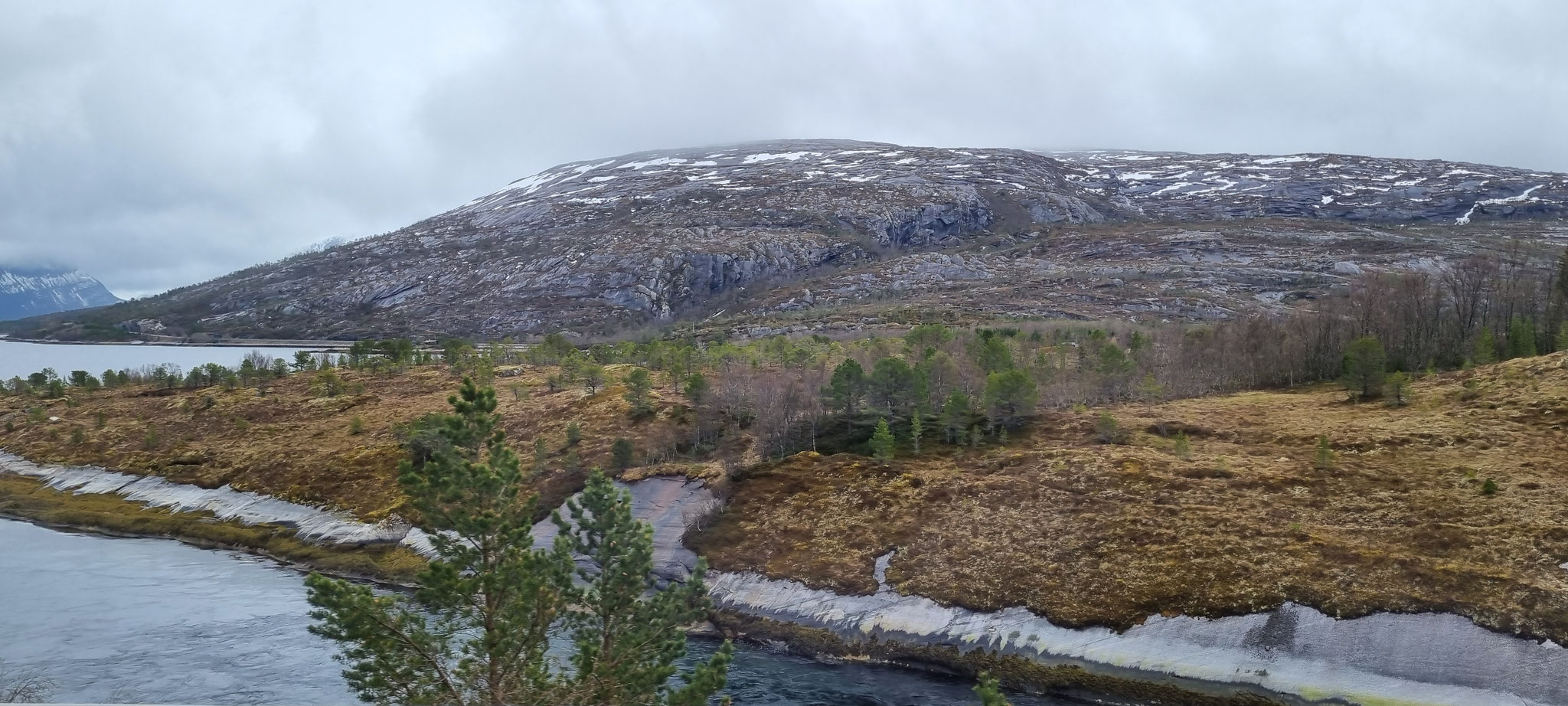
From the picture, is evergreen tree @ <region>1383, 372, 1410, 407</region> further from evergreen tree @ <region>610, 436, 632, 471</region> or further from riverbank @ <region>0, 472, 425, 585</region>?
riverbank @ <region>0, 472, 425, 585</region>

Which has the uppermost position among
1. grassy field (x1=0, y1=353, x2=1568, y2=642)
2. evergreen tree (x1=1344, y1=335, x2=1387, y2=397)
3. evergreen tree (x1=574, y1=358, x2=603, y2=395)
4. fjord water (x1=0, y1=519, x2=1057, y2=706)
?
evergreen tree (x1=1344, y1=335, x2=1387, y2=397)

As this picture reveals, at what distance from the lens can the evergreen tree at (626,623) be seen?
47.9ft

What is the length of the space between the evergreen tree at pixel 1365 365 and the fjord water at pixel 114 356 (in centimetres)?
15237

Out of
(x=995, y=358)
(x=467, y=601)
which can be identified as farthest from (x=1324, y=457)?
(x=467, y=601)

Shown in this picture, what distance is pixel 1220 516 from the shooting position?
118 feet

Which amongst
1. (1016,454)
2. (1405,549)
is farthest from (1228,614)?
(1016,454)

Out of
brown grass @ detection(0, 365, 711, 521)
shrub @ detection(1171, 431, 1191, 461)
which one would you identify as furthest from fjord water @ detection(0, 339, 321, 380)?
shrub @ detection(1171, 431, 1191, 461)

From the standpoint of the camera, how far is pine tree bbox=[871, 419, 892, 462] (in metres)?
45.8

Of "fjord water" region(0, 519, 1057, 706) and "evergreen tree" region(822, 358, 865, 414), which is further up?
"evergreen tree" region(822, 358, 865, 414)

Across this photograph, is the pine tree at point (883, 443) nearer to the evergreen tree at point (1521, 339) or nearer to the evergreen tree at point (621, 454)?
the evergreen tree at point (621, 454)

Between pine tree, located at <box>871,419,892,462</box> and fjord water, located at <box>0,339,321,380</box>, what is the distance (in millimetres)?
132452

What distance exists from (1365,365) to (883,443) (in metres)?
30.7

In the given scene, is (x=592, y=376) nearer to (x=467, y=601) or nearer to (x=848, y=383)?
(x=848, y=383)

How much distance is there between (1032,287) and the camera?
16700cm
